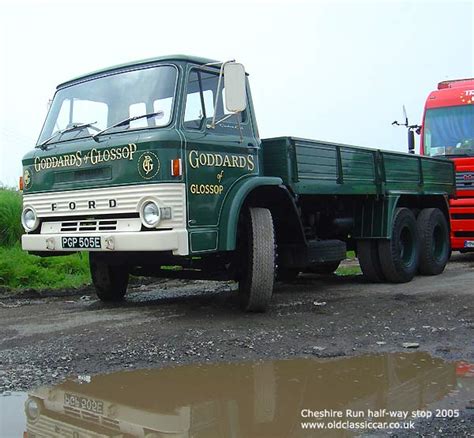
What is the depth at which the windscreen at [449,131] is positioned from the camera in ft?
39.1

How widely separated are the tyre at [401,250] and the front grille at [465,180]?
2.48 meters

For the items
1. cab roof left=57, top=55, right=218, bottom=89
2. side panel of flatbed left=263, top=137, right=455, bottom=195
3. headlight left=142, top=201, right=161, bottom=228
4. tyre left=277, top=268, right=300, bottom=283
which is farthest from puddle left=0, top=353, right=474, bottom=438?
tyre left=277, top=268, right=300, bottom=283

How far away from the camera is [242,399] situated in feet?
13.8

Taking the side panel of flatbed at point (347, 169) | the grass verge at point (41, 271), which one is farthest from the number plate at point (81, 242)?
the grass verge at point (41, 271)

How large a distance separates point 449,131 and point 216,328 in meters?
7.92

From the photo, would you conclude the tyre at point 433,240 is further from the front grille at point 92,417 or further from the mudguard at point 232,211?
the front grille at point 92,417

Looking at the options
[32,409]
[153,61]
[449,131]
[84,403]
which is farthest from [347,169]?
[32,409]

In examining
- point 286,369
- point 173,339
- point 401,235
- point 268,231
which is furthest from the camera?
point 401,235

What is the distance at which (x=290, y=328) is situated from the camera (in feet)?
19.6

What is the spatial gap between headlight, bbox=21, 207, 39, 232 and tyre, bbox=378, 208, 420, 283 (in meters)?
4.66

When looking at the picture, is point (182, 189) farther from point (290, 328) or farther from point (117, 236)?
point (290, 328)

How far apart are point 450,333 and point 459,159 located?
675cm

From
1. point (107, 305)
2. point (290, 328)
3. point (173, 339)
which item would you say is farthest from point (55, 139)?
point (290, 328)

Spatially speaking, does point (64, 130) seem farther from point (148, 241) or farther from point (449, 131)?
point (449, 131)
